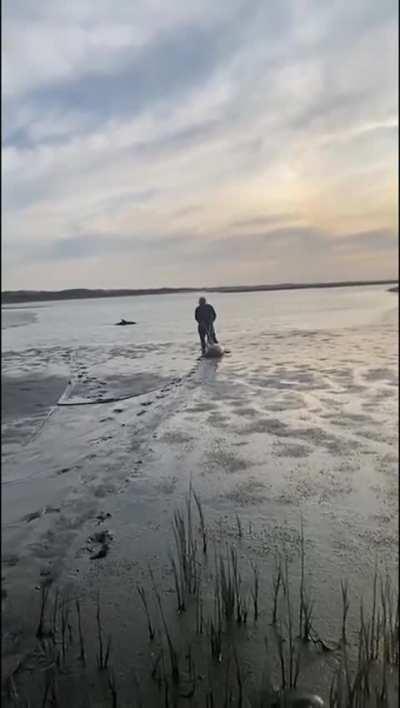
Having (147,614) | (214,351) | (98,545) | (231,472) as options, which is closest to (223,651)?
(147,614)

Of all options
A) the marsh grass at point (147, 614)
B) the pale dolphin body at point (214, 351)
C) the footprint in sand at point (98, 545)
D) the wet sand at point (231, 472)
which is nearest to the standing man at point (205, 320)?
the pale dolphin body at point (214, 351)

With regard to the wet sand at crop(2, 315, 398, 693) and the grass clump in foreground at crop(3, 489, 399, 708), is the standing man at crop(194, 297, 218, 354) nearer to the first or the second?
the wet sand at crop(2, 315, 398, 693)

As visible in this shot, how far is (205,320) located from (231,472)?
3.71 ft

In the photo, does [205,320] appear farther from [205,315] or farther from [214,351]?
[214,351]

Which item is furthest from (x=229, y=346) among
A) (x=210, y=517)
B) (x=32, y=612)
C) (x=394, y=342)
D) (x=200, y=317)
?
(x=32, y=612)

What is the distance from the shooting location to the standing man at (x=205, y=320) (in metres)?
2.41

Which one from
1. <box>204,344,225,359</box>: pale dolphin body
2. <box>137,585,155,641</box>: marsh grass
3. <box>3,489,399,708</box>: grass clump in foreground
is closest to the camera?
<box>3,489,399,708</box>: grass clump in foreground

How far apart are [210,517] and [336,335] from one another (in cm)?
205

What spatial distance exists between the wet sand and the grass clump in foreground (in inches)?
2.2

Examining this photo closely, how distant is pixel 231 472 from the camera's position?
10.5 ft

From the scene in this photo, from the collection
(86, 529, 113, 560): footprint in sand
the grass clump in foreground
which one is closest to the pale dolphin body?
the grass clump in foreground

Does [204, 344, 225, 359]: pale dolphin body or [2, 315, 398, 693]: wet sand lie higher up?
[204, 344, 225, 359]: pale dolphin body

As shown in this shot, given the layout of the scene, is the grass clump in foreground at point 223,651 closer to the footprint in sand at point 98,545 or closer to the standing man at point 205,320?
the footprint in sand at point 98,545

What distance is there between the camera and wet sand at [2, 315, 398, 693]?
215cm
